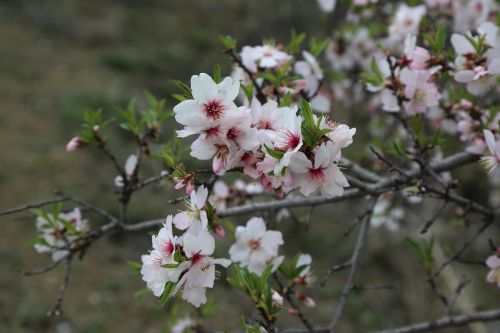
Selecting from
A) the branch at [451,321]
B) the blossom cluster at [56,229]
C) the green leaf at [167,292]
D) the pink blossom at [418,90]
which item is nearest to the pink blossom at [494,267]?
the branch at [451,321]

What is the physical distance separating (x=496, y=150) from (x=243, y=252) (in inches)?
25.5

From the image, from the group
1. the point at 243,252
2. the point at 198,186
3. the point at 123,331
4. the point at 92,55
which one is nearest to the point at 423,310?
the point at 123,331

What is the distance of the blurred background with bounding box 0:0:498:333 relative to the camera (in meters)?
3.21

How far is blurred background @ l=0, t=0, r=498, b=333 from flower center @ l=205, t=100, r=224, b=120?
0.89 metres

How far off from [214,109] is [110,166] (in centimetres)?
372

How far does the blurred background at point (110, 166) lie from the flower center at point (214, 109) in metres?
0.89

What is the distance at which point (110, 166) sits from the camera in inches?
175

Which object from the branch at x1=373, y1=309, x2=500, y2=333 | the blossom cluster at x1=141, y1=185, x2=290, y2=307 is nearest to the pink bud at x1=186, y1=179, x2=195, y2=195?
the blossom cluster at x1=141, y1=185, x2=290, y2=307

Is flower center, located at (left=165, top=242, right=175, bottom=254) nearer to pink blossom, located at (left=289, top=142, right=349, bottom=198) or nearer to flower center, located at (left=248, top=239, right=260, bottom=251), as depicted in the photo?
pink blossom, located at (left=289, top=142, right=349, bottom=198)

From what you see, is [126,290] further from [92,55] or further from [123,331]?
[92,55]

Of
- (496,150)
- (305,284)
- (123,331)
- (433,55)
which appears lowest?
(123,331)

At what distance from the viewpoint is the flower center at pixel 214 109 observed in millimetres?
900

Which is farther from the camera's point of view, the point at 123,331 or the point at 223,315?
the point at 223,315

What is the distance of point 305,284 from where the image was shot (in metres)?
1.43
